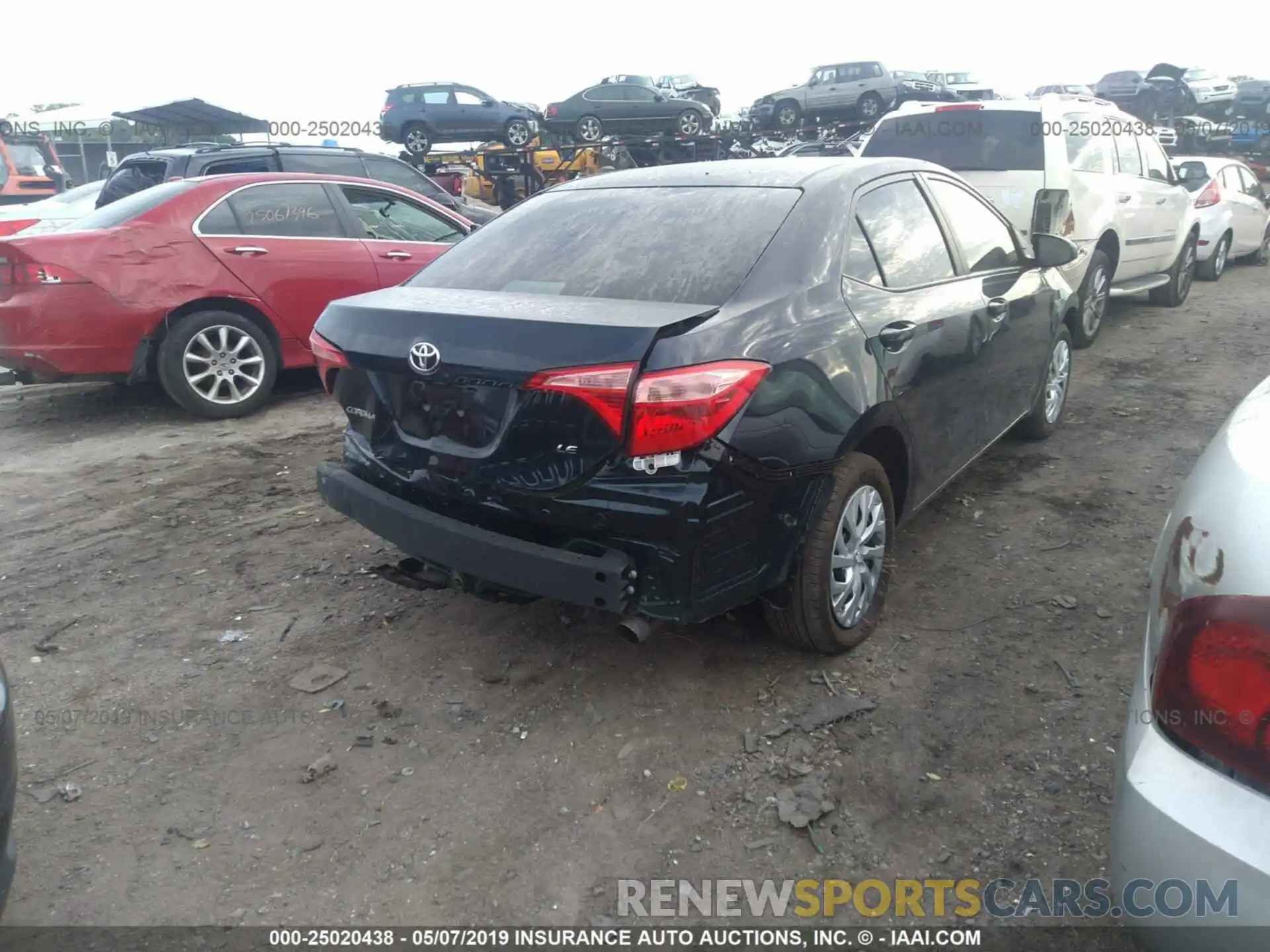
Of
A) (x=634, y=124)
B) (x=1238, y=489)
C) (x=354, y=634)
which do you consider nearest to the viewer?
(x=1238, y=489)

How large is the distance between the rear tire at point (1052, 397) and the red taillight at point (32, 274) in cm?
564

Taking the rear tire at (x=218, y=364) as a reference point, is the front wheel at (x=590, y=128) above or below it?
above

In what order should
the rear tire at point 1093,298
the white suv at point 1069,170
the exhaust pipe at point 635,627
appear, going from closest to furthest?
the exhaust pipe at point 635,627, the white suv at point 1069,170, the rear tire at point 1093,298

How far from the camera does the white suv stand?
7.16 meters

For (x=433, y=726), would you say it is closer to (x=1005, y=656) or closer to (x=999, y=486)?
(x=1005, y=656)

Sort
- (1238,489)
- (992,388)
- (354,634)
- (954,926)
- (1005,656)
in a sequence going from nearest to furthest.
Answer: (1238,489) → (954,926) → (1005,656) → (354,634) → (992,388)

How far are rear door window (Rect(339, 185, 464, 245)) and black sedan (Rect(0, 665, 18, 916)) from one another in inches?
222

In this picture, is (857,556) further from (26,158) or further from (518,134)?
(518,134)

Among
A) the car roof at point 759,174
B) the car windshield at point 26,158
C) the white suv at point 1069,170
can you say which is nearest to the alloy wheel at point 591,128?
the car windshield at point 26,158

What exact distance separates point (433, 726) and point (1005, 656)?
6.40 ft

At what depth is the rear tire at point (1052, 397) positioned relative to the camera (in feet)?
17.2

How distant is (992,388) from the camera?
4227 mm

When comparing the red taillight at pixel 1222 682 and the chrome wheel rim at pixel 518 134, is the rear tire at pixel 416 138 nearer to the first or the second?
the chrome wheel rim at pixel 518 134

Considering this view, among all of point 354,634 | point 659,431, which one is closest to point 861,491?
point 659,431
